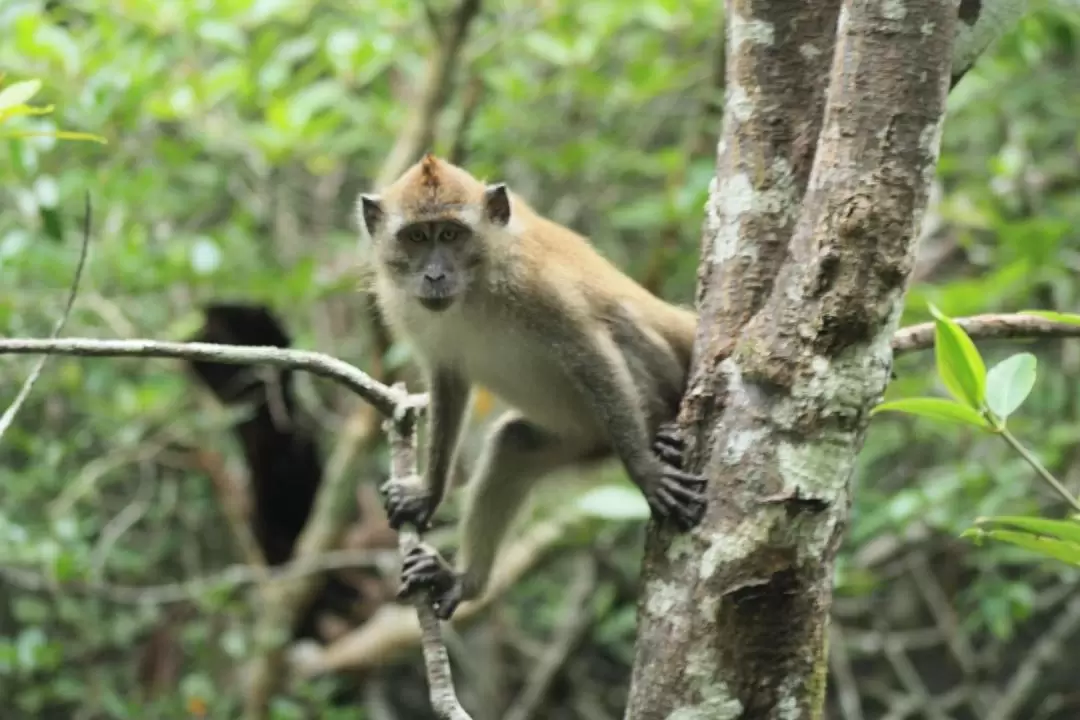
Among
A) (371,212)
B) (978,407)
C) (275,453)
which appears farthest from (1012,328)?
(275,453)

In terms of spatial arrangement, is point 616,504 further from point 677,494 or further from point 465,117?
point 465,117

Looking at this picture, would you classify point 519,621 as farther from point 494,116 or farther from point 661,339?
point 661,339

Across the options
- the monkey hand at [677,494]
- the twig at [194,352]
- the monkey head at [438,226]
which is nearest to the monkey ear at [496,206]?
the monkey head at [438,226]

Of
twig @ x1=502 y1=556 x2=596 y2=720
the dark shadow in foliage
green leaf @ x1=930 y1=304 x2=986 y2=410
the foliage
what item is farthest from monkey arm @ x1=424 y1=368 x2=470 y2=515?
twig @ x1=502 y1=556 x2=596 y2=720

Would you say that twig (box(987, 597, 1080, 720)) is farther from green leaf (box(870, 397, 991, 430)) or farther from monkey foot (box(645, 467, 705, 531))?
green leaf (box(870, 397, 991, 430))

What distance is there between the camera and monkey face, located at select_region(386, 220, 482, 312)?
136 inches

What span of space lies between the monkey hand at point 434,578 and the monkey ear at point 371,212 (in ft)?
3.31

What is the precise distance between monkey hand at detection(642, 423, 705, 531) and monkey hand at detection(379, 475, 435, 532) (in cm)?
90

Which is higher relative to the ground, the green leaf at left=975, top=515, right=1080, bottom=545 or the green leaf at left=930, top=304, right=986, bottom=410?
the green leaf at left=930, top=304, right=986, bottom=410

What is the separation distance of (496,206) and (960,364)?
6.26ft

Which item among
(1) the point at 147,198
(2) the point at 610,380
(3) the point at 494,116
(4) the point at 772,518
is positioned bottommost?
(4) the point at 772,518

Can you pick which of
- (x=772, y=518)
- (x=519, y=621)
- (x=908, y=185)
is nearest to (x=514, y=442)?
(x=772, y=518)

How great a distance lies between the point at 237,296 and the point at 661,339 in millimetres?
2503

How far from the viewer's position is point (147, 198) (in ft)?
16.2
